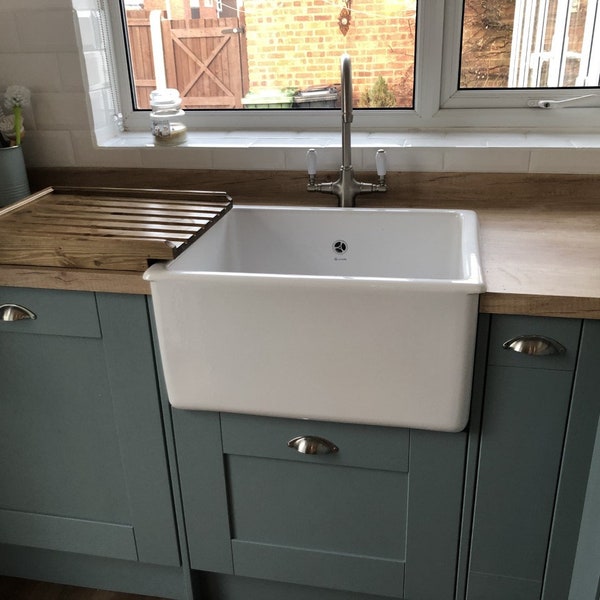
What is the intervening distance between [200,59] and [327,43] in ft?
1.27

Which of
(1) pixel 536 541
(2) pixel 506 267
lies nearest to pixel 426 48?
(2) pixel 506 267

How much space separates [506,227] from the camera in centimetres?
162

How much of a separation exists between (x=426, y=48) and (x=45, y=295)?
3.95 feet

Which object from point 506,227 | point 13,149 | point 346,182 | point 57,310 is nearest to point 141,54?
point 13,149

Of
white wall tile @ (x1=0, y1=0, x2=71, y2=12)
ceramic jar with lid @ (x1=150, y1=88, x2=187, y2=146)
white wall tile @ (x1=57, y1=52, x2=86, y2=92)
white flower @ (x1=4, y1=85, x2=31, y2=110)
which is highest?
white wall tile @ (x1=0, y1=0, x2=71, y2=12)

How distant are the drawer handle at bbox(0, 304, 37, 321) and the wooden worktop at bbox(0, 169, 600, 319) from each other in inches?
2.3

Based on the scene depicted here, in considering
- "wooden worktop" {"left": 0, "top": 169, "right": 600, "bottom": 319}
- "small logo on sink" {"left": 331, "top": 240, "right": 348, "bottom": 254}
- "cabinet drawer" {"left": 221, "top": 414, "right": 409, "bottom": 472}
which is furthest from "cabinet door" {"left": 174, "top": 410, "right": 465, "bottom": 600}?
"small logo on sink" {"left": 331, "top": 240, "right": 348, "bottom": 254}

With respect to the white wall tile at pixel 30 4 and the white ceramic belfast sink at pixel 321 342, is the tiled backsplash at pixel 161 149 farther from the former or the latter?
the white ceramic belfast sink at pixel 321 342

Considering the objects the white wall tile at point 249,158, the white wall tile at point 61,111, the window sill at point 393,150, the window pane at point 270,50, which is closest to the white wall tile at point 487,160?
the window sill at point 393,150

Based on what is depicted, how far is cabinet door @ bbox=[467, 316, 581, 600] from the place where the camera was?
50.9 inches

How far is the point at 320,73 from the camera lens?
2014mm

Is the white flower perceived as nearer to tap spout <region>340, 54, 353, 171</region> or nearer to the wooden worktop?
the wooden worktop

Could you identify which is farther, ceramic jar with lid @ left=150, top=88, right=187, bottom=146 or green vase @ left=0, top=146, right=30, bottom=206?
ceramic jar with lid @ left=150, top=88, right=187, bottom=146

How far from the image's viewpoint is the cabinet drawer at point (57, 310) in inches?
58.5
